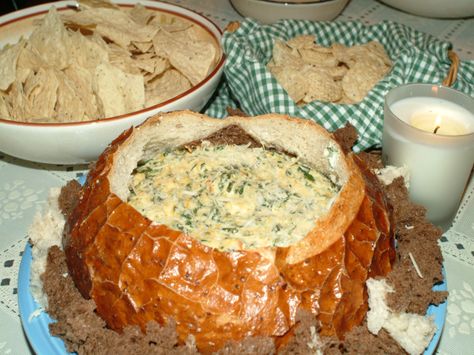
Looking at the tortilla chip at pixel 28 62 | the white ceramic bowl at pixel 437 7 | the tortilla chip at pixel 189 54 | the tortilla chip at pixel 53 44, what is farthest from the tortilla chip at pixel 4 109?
the white ceramic bowl at pixel 437 7

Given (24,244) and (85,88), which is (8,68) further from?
(24,244)

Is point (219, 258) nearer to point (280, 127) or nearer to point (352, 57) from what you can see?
point (280, 127)

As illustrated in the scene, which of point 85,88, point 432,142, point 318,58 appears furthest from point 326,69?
point 85,88

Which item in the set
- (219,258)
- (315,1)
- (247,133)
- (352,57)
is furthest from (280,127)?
(315,1)

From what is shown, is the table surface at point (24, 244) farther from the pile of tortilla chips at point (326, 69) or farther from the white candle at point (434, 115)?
the pile of tortilla chips at point (326, 69)

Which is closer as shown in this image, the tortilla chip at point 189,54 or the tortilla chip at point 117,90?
the tortilla chip at point 117,90

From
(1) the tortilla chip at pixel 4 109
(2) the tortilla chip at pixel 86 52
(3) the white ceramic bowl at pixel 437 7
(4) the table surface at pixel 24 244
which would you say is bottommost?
(4) the table surface at pixel 24 244

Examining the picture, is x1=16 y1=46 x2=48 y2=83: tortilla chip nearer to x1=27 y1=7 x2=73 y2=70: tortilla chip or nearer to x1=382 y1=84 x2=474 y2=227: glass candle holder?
x1=27 y1=7 x2=73 y2=70: tortilla chip

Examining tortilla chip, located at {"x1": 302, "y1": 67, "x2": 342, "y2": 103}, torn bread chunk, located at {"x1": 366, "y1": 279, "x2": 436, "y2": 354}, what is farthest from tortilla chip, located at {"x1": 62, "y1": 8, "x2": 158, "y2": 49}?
torn bread chunk, located at {"x1": 366, "y1": 279, "x2": 436, "y2": 354}

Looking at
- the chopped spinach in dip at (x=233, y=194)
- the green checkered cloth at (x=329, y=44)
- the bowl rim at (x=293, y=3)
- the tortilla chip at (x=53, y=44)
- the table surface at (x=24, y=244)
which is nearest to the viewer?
the chopped spinach in dip at (x=233, y=194)
